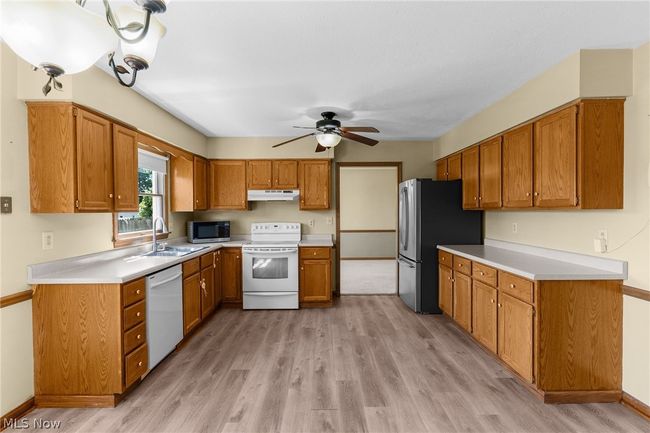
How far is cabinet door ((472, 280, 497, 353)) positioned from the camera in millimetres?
2811

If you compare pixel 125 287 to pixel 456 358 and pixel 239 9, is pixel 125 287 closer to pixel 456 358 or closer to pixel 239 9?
pixel 239 9

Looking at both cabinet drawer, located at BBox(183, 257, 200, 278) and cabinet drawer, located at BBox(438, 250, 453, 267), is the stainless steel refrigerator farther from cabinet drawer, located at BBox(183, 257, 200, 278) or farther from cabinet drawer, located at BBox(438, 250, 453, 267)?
cabinet drawer, located at BBox(183, 257, 200, 278)

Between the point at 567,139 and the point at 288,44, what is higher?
the point at 288,44

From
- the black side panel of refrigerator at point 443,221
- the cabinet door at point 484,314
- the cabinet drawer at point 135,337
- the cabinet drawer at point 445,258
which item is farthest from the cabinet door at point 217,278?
the cabinet door at point 484,314

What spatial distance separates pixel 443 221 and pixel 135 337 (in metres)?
3.47

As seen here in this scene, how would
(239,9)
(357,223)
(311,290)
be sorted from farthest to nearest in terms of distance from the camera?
(357,223) < (311,290) < (239,9)

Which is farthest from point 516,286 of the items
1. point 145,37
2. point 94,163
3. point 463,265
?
point 94,163

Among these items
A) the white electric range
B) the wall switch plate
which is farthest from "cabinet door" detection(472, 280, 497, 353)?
the wall switch plate

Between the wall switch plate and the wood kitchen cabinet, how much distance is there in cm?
297

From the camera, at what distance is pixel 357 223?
880 centimetres

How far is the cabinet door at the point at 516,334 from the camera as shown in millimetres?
2332

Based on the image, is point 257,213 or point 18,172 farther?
point 257,213

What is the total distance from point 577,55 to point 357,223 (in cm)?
675

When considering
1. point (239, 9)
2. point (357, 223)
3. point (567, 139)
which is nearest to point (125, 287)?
point (239, 9)
